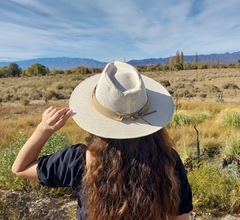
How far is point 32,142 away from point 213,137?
5.68m

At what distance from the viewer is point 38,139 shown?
118 centimetres

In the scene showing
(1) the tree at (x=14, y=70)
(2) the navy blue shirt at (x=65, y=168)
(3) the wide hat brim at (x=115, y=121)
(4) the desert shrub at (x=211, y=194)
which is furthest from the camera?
(1) the tree at (x=14, y=70)

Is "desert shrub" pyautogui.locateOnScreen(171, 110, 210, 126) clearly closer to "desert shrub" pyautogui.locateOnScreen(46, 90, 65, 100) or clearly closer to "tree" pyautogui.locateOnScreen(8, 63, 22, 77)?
"desert shrub" pyautogui.locateOnScreen(46, 90, 65, 100)

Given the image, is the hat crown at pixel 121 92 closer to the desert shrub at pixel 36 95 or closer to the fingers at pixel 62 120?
the fingers at pixel 62 120

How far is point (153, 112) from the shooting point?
1.21 metres

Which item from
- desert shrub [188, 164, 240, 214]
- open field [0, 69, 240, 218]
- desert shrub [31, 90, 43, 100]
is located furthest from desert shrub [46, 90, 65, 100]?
desert shrub [188, 164, 240, 214]

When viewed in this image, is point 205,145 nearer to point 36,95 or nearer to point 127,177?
point 127,177

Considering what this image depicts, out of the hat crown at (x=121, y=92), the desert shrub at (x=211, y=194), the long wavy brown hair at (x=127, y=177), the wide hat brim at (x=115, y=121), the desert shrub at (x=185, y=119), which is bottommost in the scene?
the desert shrub at (x=185, y=119)

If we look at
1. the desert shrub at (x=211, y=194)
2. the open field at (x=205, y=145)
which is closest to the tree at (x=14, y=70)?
the open field at (x=205, y=145)

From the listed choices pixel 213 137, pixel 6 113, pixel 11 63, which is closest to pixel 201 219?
pixel 213 137

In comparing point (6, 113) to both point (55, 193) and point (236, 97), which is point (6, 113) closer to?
point (55, 193)

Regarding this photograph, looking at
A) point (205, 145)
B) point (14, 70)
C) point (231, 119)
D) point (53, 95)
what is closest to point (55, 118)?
point (205, 145)

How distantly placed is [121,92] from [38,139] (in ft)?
1.38

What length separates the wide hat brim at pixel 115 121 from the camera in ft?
3.70
